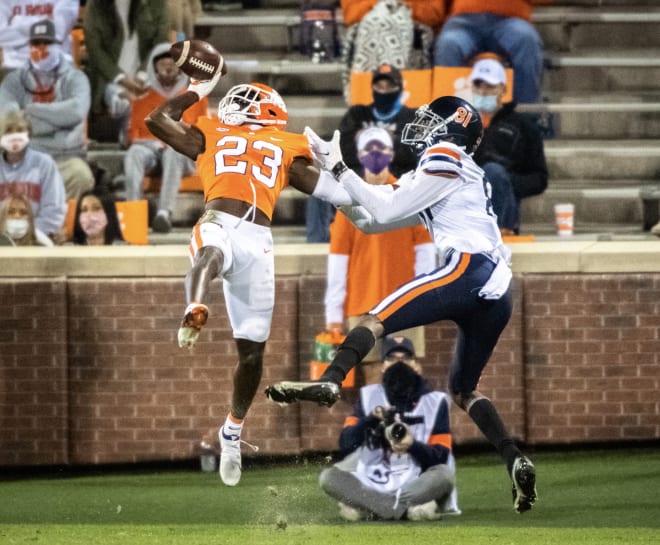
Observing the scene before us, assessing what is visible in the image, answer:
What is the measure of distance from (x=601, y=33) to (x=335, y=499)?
19.9 ft

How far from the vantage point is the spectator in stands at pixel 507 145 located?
12.5 metres

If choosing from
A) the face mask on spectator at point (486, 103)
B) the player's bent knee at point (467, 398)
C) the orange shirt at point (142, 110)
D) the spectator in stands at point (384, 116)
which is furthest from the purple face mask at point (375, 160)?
the orange shirt at point (142, 110)

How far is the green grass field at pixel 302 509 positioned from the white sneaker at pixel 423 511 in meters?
0.11

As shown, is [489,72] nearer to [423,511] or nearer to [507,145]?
[507,145]

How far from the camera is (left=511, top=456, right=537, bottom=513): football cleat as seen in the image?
890cm

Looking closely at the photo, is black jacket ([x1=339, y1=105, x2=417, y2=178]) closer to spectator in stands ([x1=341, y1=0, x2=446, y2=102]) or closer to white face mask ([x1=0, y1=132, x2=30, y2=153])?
spectator in stands ([x1=341, y1=0, x2=446, y2=102])

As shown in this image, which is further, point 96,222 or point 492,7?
point 492,7

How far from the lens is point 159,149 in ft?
45.0

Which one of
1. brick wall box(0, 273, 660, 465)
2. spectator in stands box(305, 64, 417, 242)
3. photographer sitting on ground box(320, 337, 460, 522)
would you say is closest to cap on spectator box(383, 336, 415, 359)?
photographer sitting on ground box(320, 337, 460, 522)

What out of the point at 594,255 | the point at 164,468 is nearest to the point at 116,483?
the point at 164,468

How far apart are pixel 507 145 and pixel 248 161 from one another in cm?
357

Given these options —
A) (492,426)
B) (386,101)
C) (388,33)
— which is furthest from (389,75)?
(492,426)

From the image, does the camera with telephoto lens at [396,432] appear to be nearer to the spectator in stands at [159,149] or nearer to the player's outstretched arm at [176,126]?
the player's outstretched arm at [176,126]

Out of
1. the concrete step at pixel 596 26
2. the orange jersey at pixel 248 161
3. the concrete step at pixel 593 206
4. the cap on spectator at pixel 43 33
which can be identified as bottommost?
the concrete step at pixel 593 206
